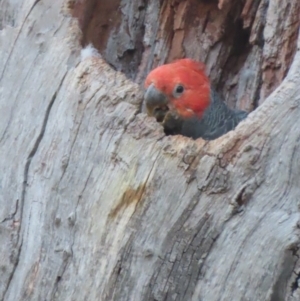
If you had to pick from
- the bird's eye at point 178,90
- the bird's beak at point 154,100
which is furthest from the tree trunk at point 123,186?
the bird's eye at point 178,90

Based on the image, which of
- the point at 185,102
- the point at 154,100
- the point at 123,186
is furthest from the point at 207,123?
the point at 123,186

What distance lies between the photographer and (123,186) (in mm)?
2244

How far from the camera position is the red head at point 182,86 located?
274 cm

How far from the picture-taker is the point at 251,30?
3.20 m

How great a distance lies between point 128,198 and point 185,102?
30.2 inches

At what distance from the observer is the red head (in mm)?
2736

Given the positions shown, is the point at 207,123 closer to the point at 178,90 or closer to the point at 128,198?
the point at 178,90

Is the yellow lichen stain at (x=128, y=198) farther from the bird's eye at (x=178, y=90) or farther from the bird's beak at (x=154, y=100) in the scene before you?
the bird's eye at (x=178, y=90)

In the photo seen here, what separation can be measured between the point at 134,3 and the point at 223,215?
159 centimetres

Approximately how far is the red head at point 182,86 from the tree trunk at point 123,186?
0.33 m

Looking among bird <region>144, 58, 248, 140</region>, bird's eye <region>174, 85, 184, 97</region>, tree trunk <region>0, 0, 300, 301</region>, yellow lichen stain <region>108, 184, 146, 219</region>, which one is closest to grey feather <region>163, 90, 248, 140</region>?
bird <region>144, 58, 248, 140</region>

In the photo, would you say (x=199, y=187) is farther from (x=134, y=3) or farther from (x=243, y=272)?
(x=134, y=3)

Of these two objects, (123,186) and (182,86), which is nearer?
Answer: (123,186)

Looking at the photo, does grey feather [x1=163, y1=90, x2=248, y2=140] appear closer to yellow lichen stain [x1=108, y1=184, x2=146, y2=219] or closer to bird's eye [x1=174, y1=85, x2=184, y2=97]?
bird's eye [x1=174, y1=85, x2=184, y2=97]
